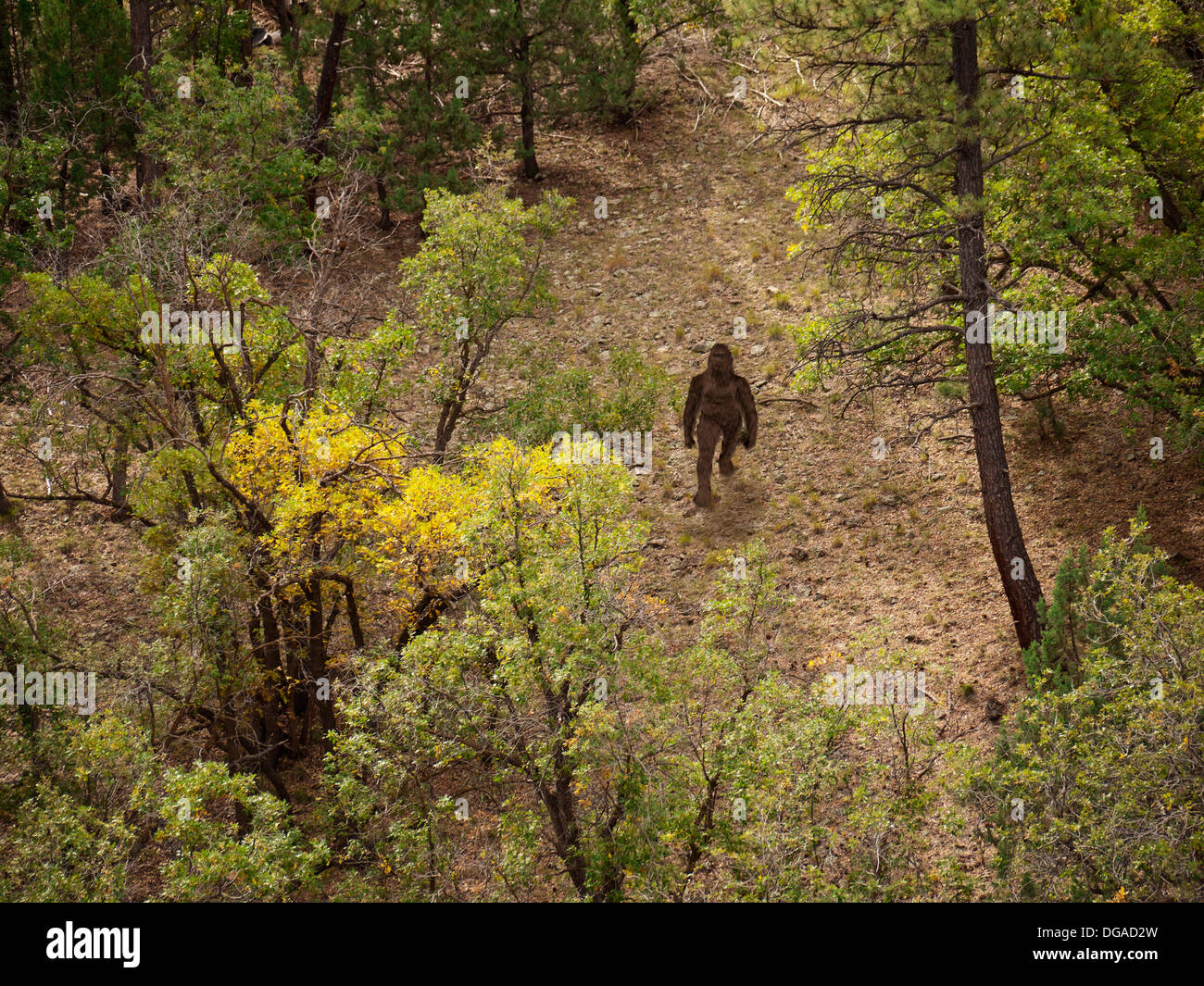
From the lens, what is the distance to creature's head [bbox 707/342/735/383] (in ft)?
58.8

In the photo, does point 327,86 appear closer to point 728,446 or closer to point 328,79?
point 328,79

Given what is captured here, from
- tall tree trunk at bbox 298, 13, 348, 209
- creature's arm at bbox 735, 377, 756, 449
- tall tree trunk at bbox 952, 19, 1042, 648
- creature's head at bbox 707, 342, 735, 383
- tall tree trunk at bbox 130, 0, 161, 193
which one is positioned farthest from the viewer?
tall tree trunk at bbox 298, 13, 348, 209

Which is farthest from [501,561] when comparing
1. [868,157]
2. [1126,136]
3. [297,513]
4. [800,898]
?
[1126,136]

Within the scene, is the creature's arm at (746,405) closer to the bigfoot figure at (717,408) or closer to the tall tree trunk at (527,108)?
the bigfoot figure at (717,408)

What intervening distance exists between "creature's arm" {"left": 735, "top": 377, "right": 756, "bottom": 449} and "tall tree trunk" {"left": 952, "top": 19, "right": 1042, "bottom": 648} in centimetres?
425

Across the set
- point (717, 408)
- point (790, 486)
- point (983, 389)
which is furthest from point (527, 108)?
point (983, 389)

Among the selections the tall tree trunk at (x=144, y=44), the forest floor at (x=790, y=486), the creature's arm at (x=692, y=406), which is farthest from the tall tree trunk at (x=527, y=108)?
the creature's arm at (x=692, y=406)

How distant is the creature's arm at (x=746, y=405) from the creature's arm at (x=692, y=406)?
61 cm

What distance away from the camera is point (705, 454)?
1881 centimetres

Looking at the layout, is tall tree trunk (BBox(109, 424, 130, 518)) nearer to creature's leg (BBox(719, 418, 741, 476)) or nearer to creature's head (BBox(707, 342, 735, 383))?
creature's head (BBox(707, 342, 735, 383))

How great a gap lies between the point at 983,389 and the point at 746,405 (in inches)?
179

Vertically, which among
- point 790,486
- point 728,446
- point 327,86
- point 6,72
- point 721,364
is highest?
point 6,72

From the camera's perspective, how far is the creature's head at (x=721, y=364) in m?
17.9

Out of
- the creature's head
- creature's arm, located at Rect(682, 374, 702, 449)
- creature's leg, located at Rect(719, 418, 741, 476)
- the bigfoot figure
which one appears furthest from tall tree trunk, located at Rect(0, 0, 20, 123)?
creature's leg, located at Rect(719, 418, 741, 476)
